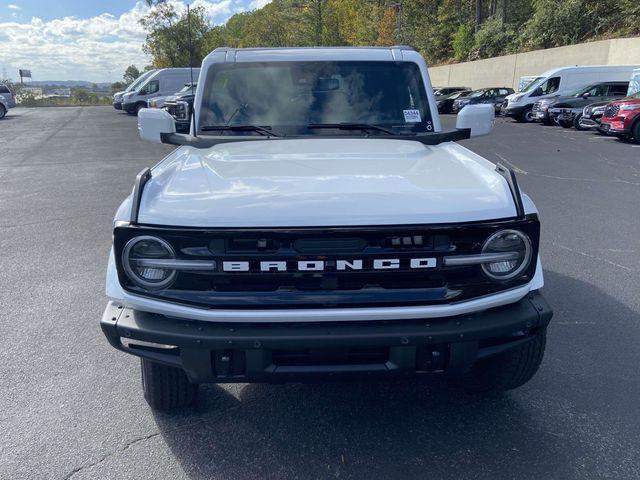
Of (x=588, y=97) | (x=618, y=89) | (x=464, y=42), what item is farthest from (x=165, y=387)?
(x=464, y=42)

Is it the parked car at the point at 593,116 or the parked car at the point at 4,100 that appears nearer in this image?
the parked car at the point at 593,116

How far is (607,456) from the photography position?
2.63 m

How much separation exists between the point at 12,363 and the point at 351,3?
6239 centimetres

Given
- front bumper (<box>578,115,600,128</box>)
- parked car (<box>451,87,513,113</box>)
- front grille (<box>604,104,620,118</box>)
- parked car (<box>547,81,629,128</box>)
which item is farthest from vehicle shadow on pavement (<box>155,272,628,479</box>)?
parked car (<box>451,87,513,113</box>)

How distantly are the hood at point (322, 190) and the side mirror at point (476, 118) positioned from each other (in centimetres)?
90

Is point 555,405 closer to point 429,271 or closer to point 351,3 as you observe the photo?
Answer: point 429,271

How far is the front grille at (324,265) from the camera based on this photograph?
231 centimetres

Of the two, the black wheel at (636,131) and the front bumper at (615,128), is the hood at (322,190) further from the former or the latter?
the black wheel at (636,131)

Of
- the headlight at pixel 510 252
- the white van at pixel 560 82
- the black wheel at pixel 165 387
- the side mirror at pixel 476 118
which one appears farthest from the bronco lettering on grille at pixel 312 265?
the white van at pixel 560 82

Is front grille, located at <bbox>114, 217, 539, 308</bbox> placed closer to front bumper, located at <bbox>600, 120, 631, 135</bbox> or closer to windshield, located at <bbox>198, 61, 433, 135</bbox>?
windshield, located at <bbox>198, 61, 433, 135</bbox>

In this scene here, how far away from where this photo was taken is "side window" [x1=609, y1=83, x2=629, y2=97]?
2037cm

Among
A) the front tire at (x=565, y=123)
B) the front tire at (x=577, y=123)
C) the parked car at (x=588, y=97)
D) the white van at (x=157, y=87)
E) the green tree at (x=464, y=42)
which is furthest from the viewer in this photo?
the green tree at (x=464, y=42)

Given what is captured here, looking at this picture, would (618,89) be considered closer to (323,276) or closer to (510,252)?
(510,252)

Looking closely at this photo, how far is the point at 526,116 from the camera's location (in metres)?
23.8
